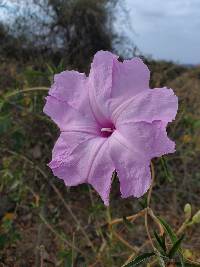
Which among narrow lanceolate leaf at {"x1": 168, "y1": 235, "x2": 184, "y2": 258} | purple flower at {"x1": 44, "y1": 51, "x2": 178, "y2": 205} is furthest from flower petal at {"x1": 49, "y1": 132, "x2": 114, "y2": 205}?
narrow lanceolate leaf at {"x1": 168, "y1": 235, "x2": 184, "y2": 258}

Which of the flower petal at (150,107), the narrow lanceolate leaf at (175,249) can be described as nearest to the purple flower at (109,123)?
the flower petal at (150,107)

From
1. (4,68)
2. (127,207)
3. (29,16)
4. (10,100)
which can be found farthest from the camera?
(29,16)

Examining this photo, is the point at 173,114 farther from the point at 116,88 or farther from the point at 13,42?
the point at 13,42

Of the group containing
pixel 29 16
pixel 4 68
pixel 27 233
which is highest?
pixel 29 16

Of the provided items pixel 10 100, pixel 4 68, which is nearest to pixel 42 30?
pixel 4 68

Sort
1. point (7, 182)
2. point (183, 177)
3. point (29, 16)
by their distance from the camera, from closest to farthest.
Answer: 1. point (7, 182)
2. point (183, 177)
3. point (29, 16)

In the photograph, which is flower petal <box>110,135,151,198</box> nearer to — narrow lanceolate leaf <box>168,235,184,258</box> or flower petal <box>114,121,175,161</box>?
flower petal <box>114,121,175,161</box>

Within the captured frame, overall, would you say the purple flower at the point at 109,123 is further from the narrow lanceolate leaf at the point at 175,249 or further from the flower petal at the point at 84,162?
the narrow lanceolate leaf at the point at 175,249
